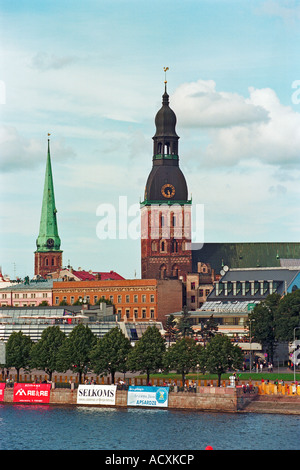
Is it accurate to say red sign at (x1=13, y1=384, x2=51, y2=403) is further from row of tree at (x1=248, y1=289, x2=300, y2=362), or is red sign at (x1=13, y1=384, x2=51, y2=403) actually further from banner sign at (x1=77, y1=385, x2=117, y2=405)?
row of tree at (x1=248, y1=289, x2=300, y2=362)

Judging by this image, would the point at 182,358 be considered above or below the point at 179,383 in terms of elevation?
above

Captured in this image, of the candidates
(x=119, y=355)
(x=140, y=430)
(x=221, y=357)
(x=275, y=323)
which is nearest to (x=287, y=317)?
(x=275, y=323)

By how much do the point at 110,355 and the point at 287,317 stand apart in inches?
1524

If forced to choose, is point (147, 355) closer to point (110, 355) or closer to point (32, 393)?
point (110, 355)

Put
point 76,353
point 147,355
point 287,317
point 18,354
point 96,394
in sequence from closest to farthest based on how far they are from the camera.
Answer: point 96,394
point 147,355
point 76,353
point 18,354
point 287,317

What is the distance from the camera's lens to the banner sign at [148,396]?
137250 millimetres

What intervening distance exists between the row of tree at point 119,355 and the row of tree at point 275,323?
25506 millimetres

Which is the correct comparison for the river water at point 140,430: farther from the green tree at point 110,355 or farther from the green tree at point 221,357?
the green tree at point 221,357

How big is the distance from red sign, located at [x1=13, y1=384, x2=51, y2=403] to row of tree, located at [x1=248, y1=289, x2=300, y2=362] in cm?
4182

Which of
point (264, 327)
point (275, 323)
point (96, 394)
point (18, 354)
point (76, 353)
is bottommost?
point (96, 394)

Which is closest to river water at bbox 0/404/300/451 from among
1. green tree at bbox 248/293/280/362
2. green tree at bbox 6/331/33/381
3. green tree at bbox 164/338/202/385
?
green tree at bbox 164/338/202/385

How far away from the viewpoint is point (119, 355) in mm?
150000

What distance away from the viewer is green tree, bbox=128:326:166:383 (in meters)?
149
